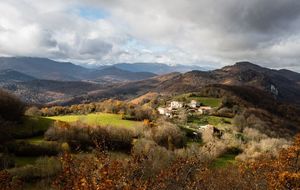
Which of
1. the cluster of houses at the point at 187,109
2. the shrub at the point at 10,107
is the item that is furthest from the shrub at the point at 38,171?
the cluster of houses at the point at 187,109

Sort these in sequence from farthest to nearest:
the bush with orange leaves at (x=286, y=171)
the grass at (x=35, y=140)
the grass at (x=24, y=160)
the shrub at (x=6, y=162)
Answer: the grass at (x=35, y=140), the grass at (x=24, y=160), the shrub at (x=6, y=162), the bush with orange leaves at (x=286, y=171)

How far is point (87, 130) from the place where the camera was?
92000 mm

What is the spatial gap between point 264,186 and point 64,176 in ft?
Result: 70.1

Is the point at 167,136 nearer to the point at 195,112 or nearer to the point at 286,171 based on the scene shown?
the point at 195,112

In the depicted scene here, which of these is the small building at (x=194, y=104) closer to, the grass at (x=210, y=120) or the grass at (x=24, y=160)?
the grass at (x=210, y=120)

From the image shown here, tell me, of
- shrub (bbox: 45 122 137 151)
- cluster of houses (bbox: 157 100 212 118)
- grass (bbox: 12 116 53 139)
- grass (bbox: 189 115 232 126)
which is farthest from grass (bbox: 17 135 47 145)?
cluster of houses (bbox: 157 100 212 118)

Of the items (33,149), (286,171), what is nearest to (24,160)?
(33,149)

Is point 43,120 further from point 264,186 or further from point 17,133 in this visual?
point 264,186

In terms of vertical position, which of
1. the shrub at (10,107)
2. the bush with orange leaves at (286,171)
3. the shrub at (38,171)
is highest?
the bush with orange leaves at (286,171)

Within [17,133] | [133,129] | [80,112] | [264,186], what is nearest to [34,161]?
[17,133]

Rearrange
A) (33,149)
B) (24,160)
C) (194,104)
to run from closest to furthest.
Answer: (24,160)
(33,149)
(194,104)

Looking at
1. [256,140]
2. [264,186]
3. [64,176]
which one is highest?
[64,176]

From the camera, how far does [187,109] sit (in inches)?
6786

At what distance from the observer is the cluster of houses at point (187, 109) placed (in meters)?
162
